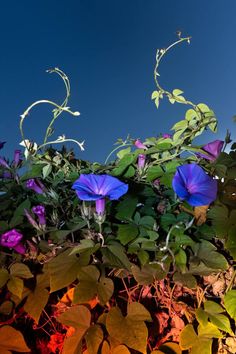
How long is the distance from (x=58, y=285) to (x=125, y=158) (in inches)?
23.9

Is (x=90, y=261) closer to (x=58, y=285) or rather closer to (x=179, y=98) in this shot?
(x=58, y=285)

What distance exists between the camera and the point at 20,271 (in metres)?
1.17

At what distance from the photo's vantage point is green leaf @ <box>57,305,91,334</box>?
110 cm

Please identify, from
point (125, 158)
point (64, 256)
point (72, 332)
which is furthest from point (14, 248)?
point (125, 158)

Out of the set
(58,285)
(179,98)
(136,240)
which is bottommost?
(58,285)

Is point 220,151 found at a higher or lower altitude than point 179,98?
lower

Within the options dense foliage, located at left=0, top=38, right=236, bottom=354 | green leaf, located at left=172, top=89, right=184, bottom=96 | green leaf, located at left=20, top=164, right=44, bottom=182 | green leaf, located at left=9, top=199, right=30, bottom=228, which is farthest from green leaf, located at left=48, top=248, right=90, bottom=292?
green leaf, located at left=172, top=89, right=184, bottom=96

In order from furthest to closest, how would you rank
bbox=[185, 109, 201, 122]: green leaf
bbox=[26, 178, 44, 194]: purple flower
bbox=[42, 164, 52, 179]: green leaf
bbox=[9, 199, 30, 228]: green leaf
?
bbox=[185, 109, 201, 122]: green leaf
bbox=[42, 164, 52, 179]: green leaf
bbox=[26, 178, 44, 194]: purple flower
bbox=[9, 199, 30, 228]: green leaf

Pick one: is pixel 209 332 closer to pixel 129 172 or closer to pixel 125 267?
pixel 125 267

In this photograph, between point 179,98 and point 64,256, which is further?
point 179,98

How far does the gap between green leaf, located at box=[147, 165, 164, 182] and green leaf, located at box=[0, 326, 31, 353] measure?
63 cm

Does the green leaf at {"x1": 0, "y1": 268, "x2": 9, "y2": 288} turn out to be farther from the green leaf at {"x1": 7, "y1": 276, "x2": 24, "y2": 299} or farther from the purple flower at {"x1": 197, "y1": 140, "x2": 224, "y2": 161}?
the purple flower at {"x1": 197, "y1": 140, "x2": 224, "y2": 161}

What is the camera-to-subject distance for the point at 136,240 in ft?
3.81

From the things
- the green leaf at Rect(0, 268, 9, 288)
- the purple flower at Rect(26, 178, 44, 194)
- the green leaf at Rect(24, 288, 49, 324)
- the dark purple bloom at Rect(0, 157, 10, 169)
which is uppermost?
the dark purple bloom at Rect(0, 157, 10, 169)
